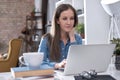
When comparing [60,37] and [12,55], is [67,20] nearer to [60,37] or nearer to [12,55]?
[60,37]

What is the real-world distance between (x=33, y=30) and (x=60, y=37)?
4137mm

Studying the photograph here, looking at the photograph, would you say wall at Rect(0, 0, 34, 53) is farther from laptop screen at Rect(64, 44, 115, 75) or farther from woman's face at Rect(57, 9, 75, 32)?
laptop screen at Rect(64, 44, 115, 75)

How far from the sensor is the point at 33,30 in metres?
5.83

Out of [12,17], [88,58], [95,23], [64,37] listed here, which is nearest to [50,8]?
[12,17]

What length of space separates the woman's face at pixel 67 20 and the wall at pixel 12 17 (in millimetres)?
4538

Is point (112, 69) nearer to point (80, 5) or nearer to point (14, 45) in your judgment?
point (80, 5)

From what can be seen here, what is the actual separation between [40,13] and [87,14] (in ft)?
10.5

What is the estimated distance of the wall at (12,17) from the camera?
6.02 metres

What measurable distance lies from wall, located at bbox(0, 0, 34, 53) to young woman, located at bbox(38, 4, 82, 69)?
4448 millimetres

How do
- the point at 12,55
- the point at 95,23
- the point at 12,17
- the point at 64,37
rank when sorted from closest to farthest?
the point at 64,37 < the point at 95,23 < the point at 12,55 < the point at 12,17

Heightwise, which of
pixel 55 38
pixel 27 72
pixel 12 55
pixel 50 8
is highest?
pixel 50 8

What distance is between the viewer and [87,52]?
1218mm

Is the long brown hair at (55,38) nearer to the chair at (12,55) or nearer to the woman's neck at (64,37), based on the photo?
the woman's neck at (64,37)

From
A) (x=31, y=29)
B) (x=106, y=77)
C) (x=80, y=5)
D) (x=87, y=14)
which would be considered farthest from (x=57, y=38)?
(x=31, y=29)
